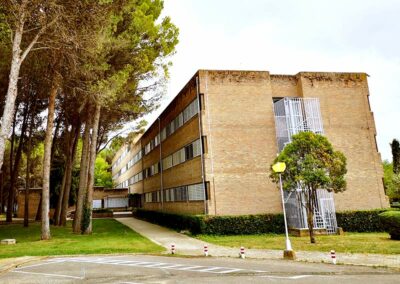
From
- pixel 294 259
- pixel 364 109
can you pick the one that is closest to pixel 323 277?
pixel 294 259

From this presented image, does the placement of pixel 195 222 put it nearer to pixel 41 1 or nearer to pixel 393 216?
pixel 393 216

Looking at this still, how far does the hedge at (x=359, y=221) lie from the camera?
21172 mm

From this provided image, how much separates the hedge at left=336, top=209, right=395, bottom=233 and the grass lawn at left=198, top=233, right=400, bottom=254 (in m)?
1.03

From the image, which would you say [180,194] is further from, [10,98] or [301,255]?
[10,98]

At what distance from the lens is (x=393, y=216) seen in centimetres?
1733

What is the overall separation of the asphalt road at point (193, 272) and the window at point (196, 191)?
9.05 m

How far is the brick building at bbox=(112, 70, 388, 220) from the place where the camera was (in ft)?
71.1

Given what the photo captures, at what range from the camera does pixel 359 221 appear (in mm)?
21266

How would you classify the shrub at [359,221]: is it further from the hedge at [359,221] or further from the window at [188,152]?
the window at [188,152]

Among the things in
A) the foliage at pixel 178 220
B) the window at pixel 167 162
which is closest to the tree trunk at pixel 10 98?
the foliage at pixel 178 220

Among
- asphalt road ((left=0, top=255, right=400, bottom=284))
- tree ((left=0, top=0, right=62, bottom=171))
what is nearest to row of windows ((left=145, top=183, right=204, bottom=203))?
asphalt road ((left=0, top=255, right=400, bottom=284))

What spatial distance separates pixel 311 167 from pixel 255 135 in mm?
6422

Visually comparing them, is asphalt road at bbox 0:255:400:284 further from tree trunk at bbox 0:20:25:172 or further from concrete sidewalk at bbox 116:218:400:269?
tree trunk at bbox 0:20:25:172

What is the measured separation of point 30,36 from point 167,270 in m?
12.3
